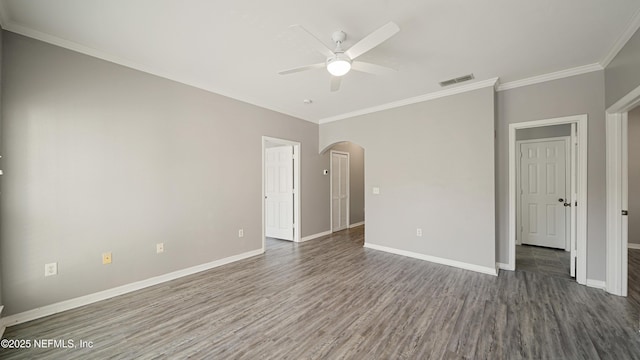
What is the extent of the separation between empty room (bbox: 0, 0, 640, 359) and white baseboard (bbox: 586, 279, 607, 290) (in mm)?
17

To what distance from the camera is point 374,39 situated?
1.92 m

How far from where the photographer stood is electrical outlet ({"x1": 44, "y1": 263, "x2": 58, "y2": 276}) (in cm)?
237

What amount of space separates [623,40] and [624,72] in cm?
31

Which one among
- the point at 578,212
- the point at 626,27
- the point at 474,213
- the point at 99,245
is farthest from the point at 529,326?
the point at 99,245

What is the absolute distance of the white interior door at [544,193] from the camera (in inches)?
173

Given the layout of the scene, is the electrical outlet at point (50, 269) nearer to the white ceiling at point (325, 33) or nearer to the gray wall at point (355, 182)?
the white ceiling at point (325, 33)

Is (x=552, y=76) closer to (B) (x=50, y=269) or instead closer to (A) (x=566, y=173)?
(A) (x=566, y=173)

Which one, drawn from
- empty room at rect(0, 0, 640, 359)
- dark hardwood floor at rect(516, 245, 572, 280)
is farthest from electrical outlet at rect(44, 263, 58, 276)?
dark hardwood floor at rect(516, 245, 572, 280)

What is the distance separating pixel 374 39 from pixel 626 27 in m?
2.42

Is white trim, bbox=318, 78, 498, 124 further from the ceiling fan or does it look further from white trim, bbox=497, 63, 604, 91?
the ceiling fan

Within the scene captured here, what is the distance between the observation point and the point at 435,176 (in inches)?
153

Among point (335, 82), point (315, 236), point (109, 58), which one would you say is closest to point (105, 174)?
point (109, 58)

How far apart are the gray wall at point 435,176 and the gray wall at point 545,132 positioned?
6.56ft

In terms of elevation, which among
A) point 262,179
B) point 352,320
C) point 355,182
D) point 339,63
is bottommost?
point 352,320
